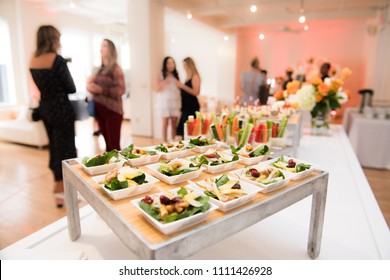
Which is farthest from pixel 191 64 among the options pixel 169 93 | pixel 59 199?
pixel 59 199

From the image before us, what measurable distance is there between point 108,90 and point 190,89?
1.92 ft

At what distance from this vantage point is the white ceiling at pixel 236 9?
1.95m

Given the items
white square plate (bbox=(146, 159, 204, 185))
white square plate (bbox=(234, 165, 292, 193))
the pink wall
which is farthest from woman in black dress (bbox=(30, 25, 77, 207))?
the pink wall

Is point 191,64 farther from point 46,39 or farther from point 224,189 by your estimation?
point 224,189

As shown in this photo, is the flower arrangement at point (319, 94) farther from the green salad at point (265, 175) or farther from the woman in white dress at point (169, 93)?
the green salad at point (265, 175)

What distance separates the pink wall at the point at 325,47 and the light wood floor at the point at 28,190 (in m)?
3.81

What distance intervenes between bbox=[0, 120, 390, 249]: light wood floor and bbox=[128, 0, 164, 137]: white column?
19.0 inches

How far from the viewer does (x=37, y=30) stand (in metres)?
1.49

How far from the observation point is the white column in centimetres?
235

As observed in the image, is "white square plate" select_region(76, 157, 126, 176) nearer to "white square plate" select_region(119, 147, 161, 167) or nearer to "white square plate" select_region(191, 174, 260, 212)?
"white square plate" select_region(119, 147, 161, 167)

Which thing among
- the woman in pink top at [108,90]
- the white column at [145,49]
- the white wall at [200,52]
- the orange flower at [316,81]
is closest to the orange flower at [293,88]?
the orange flower at [316,81]

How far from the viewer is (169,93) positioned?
2.27 m

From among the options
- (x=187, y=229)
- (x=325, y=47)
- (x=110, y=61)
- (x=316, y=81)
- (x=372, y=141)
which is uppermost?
(x=325, y=47)
